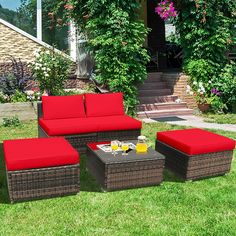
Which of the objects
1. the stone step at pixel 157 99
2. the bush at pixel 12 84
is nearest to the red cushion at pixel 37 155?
the bush at pixel 12 84

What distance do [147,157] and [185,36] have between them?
6480mm

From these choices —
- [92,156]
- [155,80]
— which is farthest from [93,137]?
[155,80]

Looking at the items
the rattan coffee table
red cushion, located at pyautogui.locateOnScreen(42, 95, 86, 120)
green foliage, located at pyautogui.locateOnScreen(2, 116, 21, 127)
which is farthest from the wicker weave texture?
green foliage, located at pyautogui.locateOnScreen(2, 116, 21, 127)

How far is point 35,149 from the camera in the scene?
4.48 metres

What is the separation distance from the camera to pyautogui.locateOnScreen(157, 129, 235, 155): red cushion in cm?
489

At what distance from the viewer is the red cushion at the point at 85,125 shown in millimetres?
5875

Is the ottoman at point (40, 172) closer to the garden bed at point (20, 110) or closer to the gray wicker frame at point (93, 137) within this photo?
the gray wicker frame at point (93, 137)

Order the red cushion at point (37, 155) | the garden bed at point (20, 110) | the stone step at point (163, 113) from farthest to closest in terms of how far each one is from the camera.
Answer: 1. the stone step at point (163, 113)
2. the garden bed at point (20, 110)
3. the red cushion at point (37, 155)

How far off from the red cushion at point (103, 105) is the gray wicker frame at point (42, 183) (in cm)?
244

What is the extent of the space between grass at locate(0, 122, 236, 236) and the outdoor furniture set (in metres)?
0.15

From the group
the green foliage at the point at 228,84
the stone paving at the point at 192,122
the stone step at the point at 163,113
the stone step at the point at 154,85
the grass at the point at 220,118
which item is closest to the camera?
the stone paving at the point at 192,122

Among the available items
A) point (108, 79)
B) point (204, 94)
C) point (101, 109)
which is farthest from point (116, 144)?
point (204, 94)

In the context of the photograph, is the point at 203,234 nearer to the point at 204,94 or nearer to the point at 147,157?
the point at 147,157

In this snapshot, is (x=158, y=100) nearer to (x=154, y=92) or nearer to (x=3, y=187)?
(x=154, y=92)
